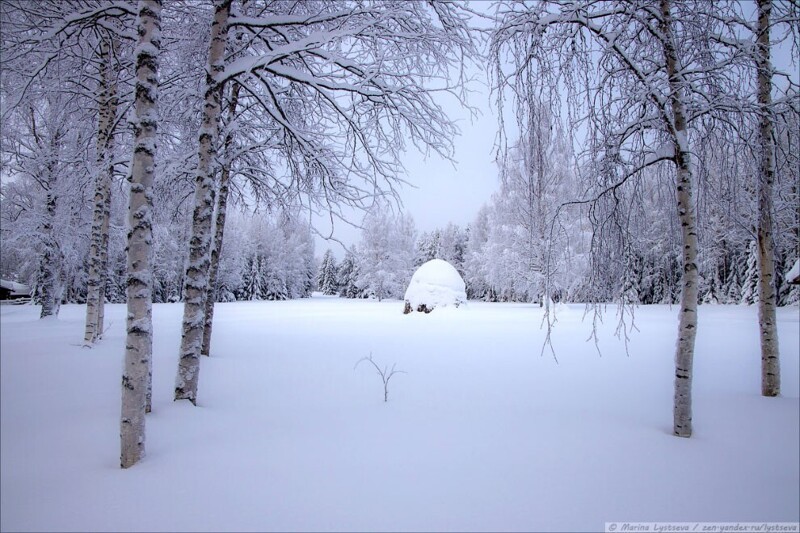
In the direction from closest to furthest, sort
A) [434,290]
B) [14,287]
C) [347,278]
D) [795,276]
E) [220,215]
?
[14,287] < [795,276] < [220,215] < [434,290] < [347,278]

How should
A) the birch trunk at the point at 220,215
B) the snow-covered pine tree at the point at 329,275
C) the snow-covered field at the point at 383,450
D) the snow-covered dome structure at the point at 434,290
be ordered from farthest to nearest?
the snow-covered pine tree at the point at 329,275
the snow-covered dome structure at the point at 434,290
the birch trunk at the point at 220,215
the snow-covered field at the point at 383,450

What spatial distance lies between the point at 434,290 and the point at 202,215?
599 inches

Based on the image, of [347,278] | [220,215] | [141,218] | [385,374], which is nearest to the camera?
[141,218]

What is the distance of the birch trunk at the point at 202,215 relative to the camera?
4.04 metres

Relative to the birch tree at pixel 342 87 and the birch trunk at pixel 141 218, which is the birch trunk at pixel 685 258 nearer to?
the birch tree at pixel 342 87

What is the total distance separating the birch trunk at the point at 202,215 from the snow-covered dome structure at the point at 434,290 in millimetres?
14435

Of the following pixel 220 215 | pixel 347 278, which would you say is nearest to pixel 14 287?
pixel 220 215

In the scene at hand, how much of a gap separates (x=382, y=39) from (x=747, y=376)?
7.53 meters

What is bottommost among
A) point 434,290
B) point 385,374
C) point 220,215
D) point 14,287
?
point 385,374

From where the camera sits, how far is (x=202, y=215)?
4.07 m

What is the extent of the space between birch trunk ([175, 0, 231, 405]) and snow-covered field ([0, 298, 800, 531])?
14.5 inches

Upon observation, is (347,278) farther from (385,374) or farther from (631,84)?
(631,84)

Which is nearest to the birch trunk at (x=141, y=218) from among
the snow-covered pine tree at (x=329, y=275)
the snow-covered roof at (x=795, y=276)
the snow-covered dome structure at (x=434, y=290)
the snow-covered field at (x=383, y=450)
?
the snow-covered field at (x=383, y=450)

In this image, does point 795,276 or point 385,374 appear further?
point 385,374
